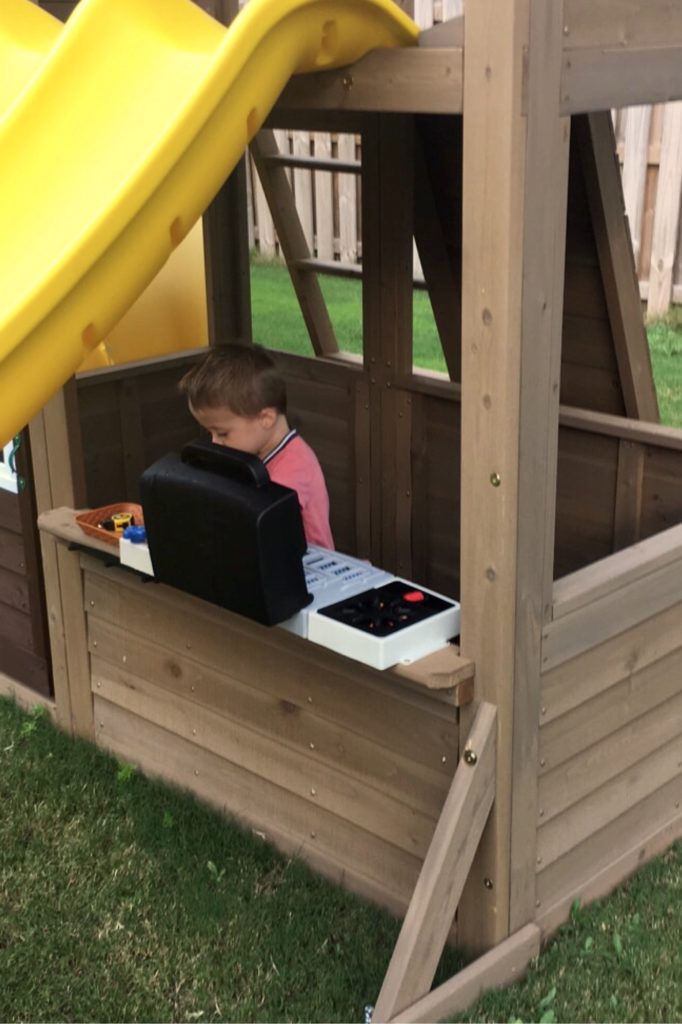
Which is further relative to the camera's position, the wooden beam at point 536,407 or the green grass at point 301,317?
the green grass at point 301,317

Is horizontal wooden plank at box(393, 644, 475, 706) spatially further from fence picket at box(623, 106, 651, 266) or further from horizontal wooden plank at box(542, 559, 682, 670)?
fence picket at box(623, 106, 651, 266)

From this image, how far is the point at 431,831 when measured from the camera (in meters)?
2.82

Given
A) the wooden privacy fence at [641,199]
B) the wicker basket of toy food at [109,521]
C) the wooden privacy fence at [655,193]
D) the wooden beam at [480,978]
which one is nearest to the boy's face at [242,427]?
the wicker basket of toy food at [109,521]

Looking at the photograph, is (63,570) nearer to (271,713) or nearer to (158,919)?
(271,713)

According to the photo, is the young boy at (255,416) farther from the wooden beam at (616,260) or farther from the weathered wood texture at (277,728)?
the wooden beam at (616,260)

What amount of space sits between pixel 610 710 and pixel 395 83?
1507 millimetres

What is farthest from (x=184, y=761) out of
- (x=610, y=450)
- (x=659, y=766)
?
(x=610, y=450)

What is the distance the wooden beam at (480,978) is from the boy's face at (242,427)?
1303 millimetres

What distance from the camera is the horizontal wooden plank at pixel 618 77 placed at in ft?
7.54

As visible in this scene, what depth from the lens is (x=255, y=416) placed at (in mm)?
3029

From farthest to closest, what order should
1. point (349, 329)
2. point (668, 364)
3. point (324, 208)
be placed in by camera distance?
point (324, 208), point (349, 329), point (668, 364)

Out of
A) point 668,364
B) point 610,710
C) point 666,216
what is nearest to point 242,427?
point 610,710

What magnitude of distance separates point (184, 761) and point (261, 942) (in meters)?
0.71

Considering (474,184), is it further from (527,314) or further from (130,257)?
(130,257)
